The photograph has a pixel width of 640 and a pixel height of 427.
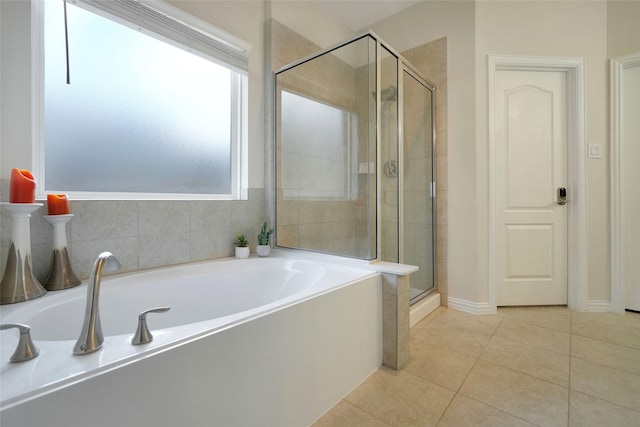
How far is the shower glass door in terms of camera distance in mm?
2215

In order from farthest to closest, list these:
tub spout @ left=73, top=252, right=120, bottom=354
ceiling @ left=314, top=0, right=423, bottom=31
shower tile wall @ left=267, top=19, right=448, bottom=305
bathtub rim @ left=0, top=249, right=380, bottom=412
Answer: ceiling @ left=314, top=0, right=423, bottom=31
shower tile wall @ left=267, top=19, right=448, bottom=305
tub spout @ left=73, top=252, right=120, bottom=354
bathtub rim @ left=0, top=249, right=380, bottom=412

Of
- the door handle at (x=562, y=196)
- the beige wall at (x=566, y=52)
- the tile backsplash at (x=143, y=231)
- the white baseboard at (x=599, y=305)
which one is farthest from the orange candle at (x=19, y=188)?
the white baseboard at (x=599, y=305)

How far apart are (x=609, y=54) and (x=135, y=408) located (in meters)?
3.46

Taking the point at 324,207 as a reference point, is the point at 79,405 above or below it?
below

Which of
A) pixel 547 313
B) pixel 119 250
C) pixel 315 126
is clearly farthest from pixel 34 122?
pixel 547 313

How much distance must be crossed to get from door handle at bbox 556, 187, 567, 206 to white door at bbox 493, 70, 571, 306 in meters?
0.03

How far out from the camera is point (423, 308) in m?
2.19

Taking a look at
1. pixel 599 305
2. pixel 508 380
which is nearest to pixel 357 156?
pixel 508 380

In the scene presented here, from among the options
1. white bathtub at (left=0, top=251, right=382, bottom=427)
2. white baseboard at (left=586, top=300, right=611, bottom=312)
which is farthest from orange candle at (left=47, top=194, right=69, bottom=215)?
white baseboard at (left=586, top=300, right=611, bottom=312)

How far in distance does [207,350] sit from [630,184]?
3066 millimetres

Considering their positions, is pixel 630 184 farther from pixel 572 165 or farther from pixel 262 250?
pixel 262 250

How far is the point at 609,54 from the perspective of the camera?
7.27ft

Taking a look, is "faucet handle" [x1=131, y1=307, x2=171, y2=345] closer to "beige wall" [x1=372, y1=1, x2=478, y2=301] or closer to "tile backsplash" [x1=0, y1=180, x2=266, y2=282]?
"tile backsplash" [x1=0, y1=180, x2=266, y2=282]

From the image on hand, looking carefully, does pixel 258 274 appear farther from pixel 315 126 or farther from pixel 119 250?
pixel 315 126
